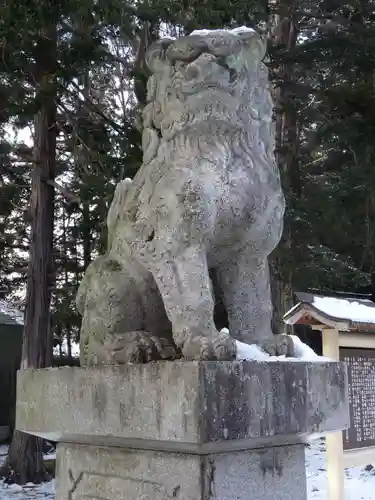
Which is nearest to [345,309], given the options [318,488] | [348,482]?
[318,488]

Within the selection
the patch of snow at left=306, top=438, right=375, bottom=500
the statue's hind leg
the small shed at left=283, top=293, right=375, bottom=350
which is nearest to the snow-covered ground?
the patch of snow at left=306, top=438, right=375, bottom=500

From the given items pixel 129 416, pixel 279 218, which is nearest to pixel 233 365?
pixel 129 416

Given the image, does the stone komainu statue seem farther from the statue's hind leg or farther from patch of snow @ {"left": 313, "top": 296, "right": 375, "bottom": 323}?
patch of snow @ {"left": 313, "top": 296, "right": 375, "bottom": 323}

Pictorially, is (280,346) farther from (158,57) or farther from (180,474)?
(158,57)

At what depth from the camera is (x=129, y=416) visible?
1.82m

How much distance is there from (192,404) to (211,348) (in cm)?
20

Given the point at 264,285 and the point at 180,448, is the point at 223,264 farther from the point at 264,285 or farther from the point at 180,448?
the point at 180,448

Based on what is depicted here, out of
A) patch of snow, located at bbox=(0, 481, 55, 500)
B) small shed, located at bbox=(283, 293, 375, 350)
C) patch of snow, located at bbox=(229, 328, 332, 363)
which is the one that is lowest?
patch of snow, located at bbox=(0, 481, 55, 500)

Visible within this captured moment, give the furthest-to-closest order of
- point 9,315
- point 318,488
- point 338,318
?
1. point 9,315
2. point 318,488
3. point 338,318

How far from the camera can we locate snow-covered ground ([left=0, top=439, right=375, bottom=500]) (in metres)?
6.64

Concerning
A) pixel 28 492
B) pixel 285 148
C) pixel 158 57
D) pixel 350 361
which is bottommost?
pixel 28 492

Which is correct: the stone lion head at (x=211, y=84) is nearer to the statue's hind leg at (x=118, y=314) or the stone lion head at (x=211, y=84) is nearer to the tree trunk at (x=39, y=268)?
the statue's hind leg at (x=118, y=314)

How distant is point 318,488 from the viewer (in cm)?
696

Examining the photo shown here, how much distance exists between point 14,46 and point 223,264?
6034 mm
